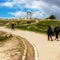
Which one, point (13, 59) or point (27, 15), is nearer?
point (13, 59)

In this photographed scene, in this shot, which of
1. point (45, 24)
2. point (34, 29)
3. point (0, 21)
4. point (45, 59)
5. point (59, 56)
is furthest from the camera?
point (0, 21)

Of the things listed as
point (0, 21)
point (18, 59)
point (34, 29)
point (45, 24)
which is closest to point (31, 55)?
point (18, 59)

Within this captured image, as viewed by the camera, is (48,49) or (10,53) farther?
(10,53)

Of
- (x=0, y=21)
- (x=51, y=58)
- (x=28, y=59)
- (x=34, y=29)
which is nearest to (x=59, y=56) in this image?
(x=51, y=58)

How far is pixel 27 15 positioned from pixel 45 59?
91.8 meters

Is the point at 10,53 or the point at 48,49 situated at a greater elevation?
the point at 48,49

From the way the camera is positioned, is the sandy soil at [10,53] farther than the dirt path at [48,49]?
Yes

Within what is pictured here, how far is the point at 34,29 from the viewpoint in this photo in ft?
215

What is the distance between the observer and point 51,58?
21.1 m

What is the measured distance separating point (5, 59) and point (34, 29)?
4256 cm

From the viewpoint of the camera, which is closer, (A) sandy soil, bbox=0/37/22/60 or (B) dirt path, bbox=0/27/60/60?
(B) dirt path, bbox=0/27/60/60

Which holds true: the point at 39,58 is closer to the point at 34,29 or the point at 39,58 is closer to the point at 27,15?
the point at 34,29

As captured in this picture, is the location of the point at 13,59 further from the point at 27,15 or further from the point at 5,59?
the point at 27,15

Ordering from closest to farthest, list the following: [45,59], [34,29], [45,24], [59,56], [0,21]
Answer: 1. [45,59]
2. [59,56]
3. [34,29]
4. [45,24]
5. [0,21]
